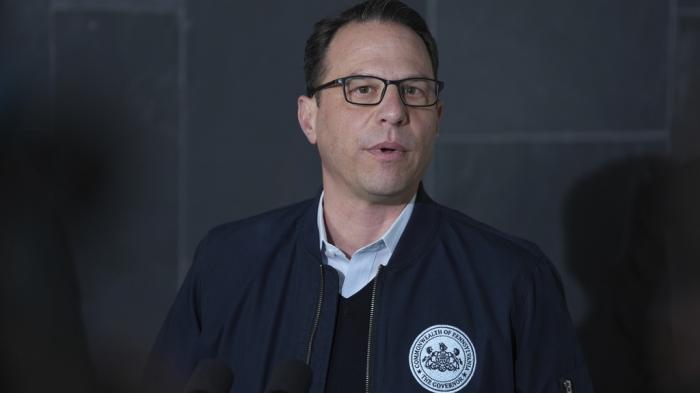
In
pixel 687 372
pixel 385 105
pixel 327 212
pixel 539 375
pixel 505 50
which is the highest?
pixel 505 50

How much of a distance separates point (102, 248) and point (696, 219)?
1.90 m

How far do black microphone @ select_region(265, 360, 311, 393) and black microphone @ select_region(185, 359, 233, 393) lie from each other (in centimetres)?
6

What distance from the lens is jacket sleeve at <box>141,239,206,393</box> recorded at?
1905mm

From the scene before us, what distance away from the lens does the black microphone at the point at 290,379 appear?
44.7 inches

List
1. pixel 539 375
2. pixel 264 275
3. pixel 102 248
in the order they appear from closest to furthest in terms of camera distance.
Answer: pixel 539 375 → pixel 264 275 → pixel 102 248

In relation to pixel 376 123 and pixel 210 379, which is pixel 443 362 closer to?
pixel 376 123

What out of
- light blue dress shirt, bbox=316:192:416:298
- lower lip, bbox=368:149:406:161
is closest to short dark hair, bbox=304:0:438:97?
lower lip, bbox=368:149:406:161

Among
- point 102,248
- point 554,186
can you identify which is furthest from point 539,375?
point 102,248

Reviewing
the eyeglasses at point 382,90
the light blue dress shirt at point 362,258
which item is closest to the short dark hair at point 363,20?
the eyeglasses at point 382,90

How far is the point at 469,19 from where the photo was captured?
9.11 feet

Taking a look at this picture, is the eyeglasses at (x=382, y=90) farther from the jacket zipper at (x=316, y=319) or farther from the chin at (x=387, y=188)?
the jacket zipper at (x=316, y=319)

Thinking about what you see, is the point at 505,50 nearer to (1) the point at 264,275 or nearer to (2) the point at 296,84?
(2) the point at 296,84

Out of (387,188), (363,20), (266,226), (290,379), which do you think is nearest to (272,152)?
(266,226)

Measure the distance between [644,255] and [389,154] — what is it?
1.42m
